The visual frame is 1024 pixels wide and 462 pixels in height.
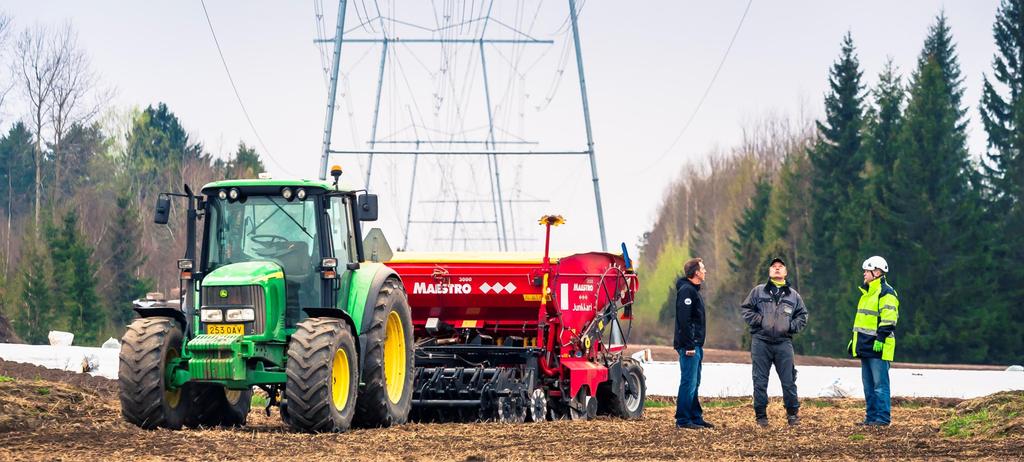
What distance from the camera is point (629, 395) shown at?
62.3 ft

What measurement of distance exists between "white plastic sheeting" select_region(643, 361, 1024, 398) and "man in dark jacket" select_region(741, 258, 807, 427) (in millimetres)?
7544

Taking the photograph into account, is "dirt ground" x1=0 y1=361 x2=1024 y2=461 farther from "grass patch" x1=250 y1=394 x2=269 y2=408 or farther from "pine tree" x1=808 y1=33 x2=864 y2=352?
"pine tree" x1=808 y1=33 x2=864 y2=352

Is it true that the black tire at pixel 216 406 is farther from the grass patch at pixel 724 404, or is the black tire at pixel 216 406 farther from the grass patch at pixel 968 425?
the grass patch at pixel 724 404

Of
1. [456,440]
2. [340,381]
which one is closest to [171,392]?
[340,381]

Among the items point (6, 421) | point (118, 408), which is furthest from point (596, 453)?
point (118, 408)

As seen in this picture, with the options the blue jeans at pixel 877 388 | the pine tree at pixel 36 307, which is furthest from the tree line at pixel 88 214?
the blue jeans at pixel 877 388

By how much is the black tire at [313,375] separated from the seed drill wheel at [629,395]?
18.9 feet

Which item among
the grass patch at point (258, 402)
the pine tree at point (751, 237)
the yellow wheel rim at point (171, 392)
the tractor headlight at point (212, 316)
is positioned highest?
the pine tree at point (751, 237)

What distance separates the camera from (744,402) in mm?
21781

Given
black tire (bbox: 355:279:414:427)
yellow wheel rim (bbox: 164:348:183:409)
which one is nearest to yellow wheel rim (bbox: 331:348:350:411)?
black tire (bbox: 355:279:414:427)

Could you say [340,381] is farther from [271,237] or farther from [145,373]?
[145,373]

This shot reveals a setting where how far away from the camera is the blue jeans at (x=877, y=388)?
15.8m

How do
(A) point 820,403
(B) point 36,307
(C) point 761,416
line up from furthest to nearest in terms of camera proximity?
(B) point 36,307 < (A) point 820,403 < (C) point 761,416

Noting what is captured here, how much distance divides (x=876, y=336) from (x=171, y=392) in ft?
24.1
